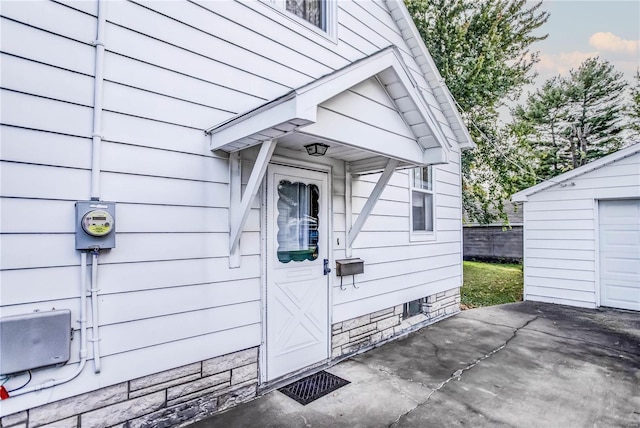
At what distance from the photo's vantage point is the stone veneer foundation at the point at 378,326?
3850mm

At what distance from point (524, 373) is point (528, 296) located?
4430 mm

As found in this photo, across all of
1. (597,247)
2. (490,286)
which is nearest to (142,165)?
(597,247)

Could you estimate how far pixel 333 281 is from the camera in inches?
148

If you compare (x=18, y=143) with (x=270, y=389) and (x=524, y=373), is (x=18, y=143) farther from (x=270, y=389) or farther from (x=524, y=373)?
(x=524, y=373)

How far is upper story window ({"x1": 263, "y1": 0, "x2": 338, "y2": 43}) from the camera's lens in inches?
133

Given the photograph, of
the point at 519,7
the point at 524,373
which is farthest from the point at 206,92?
the point at 519,7

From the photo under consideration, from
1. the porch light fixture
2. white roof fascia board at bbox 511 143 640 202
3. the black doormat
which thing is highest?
white roof fascia board at bbox 511 143 640 202

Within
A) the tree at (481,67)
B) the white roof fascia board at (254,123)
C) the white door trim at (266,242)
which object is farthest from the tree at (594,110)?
the white roof fascia board at (254,123)

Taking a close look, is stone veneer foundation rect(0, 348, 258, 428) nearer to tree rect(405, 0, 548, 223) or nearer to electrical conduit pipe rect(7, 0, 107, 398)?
electrical conduit pipe rect(7, 0, 107, 398)

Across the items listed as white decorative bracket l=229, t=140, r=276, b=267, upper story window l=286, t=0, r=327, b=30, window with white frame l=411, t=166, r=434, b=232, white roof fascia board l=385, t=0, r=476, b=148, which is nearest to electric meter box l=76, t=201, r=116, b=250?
white decorative bracket l=229, t=140, r=276, b=267

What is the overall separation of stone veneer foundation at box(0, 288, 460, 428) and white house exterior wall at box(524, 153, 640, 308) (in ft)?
22.2

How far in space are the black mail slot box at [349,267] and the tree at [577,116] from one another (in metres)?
15.8

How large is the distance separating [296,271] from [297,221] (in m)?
0.53

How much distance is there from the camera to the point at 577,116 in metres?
16.8
